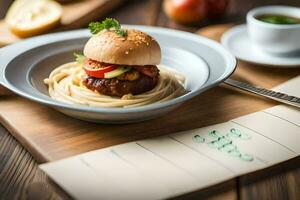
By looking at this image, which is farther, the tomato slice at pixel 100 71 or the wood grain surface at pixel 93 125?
the tomato slice at pixel 100 71

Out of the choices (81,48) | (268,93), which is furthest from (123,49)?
(268,93)

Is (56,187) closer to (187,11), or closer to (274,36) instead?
(274,36)

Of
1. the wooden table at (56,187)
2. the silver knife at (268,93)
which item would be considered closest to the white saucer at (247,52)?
the silver knife at (268,93)

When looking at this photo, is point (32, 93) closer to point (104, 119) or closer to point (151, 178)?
point (104, 119)

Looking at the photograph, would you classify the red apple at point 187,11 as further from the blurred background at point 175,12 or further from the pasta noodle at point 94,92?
the pasta noodle at point 94,92

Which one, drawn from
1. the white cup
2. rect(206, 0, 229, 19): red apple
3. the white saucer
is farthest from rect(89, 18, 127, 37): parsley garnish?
rect(206, 0, 229, 19): red apple

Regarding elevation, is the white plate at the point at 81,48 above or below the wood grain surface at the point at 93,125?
above
